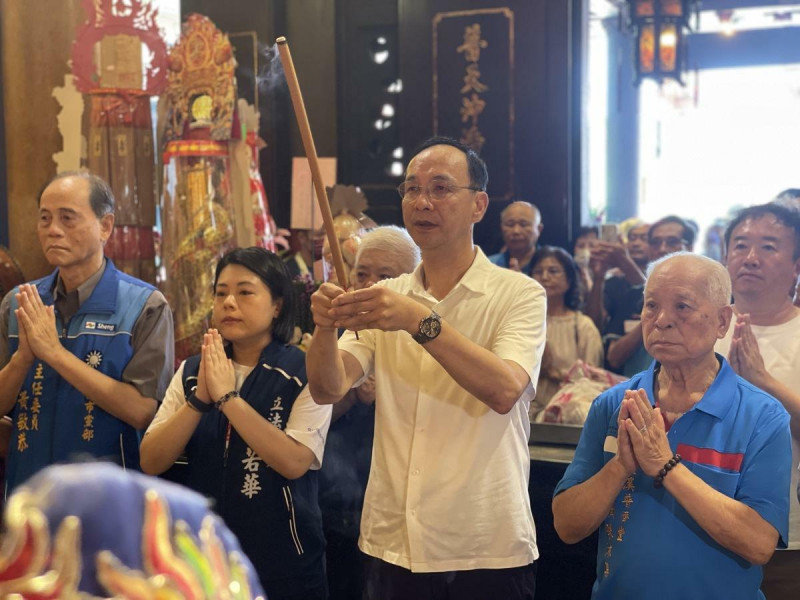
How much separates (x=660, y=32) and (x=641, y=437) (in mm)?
6009

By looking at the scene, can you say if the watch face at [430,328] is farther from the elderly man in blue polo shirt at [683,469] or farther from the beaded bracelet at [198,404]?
the beaded bracelet at [198,404]

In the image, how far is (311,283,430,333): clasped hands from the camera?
187cm

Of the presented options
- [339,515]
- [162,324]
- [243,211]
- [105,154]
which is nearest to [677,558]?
[339,515]

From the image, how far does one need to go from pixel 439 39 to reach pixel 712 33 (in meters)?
8.80

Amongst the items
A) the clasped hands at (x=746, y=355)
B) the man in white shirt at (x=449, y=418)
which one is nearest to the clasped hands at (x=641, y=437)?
the man in white shirt at (x=449, y=418)

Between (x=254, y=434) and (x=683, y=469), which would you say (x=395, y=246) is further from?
(x=683, y=469)

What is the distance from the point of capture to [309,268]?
4.64m

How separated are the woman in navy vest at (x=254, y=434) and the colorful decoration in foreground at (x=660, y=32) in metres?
5.50

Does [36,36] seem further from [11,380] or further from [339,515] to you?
[339,515]

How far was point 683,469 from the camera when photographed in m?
1.88

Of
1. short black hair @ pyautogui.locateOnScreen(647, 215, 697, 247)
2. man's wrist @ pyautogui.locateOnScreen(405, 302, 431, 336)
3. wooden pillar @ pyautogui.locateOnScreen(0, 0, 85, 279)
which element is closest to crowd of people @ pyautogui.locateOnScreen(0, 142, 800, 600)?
man's wrist @ pyautogui.locateOnScreen(405, 302, 431, 336)

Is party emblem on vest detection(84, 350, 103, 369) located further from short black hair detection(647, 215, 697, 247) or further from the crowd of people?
short black hair detection(647, 215, 697, 247)

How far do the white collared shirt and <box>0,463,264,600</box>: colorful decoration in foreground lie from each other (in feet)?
4.84

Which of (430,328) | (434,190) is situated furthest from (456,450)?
(434,190)
